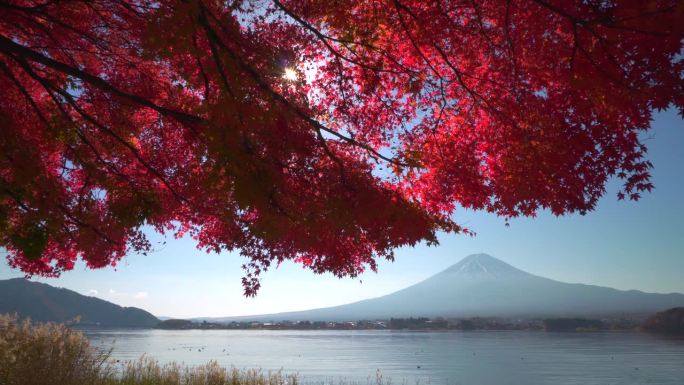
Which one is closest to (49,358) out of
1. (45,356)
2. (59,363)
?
(45,356)

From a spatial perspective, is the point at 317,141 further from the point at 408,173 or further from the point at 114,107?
the point at 114,107

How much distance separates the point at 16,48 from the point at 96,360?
353 inches

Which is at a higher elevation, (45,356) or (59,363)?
(45,356)

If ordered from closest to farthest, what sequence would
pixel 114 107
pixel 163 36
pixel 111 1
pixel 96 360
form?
pixel 163 36 < pixel 111 1 < pixel 114 107 < pixel 96 360

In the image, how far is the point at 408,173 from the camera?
26.8 ft

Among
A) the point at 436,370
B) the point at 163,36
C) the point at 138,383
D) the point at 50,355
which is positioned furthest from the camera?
the point at 436,370

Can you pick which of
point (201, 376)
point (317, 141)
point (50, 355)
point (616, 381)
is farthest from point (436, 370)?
point (317, 141)

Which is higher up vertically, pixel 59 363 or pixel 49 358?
pixel 49 358

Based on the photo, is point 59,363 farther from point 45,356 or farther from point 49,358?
point 45,356

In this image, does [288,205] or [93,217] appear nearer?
[288,205]

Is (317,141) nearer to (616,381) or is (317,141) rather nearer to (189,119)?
(189,119)

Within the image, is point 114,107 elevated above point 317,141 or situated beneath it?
elevated above

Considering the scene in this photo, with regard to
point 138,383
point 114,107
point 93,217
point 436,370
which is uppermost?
point 114,107

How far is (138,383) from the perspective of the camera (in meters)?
13.2
